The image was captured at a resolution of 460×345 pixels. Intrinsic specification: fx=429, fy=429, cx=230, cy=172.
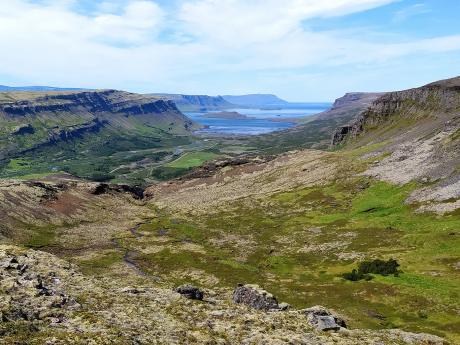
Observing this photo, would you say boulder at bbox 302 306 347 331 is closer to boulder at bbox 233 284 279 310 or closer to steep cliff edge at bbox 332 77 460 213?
boulder at bbox 233 284 279 310

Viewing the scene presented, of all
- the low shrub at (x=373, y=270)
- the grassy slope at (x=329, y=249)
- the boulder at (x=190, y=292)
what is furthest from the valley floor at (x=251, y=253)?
the low shrub at (x=373, y=270)

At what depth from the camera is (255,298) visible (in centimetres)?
4788

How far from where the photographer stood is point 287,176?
652ft

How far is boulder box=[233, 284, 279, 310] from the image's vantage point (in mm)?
46306

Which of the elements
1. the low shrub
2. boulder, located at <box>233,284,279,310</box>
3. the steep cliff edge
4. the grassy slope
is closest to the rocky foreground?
boulder, located at <box>233,284,279,310</box>

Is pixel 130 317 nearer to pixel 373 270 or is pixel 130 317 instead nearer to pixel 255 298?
pixel 255 298

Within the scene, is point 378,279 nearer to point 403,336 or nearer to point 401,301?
point 401,301

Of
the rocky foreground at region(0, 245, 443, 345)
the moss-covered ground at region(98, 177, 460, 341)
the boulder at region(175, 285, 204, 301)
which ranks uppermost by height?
the rocky foreground at region(0, 245, 443, 345)

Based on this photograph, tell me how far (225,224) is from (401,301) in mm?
91412

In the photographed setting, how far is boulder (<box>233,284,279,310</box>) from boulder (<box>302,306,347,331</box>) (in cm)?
530

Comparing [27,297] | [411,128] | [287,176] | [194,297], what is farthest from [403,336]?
[411,128]

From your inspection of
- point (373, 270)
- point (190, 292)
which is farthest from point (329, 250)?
point (190, 292)

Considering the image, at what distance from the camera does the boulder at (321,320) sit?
3809cm

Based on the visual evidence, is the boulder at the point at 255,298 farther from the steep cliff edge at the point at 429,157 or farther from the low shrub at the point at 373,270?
the steep cliff edge at the point at 429,157
